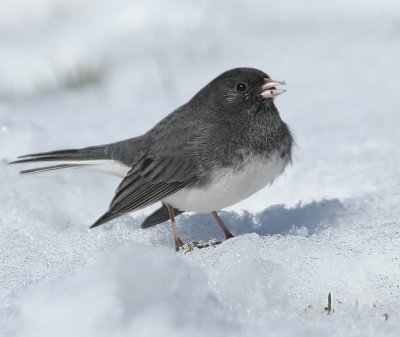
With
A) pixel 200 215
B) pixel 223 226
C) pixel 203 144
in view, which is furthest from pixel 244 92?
pixel 200 215

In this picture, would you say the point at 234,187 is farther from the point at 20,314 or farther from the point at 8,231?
the point at 20,314

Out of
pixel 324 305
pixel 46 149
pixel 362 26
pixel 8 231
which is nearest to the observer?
pixel 324 305

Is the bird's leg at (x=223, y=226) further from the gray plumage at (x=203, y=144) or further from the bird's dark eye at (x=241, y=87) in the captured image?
the bird's dark eye at (x=241, y=87)

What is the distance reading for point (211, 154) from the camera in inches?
166

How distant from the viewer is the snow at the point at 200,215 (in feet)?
9.66

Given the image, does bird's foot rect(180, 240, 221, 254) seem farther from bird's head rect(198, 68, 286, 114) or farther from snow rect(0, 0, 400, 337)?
bird's head rect(198, 68, 286, 114)

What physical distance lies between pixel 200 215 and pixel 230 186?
95 cm

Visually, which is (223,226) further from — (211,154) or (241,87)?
(241,87)

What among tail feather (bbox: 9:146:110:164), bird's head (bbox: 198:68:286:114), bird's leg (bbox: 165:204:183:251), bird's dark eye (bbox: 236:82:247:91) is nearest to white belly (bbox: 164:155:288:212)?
bird's leg (bbox: 165:204:183:251)

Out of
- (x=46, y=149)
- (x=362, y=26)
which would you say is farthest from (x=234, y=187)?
(x=362, y=26)

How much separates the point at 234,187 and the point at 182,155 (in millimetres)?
353

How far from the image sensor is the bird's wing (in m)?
4.29

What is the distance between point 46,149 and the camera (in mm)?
5801

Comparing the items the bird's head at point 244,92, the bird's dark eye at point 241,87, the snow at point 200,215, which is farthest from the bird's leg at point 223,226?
the bird's dark eye at point 241,87
